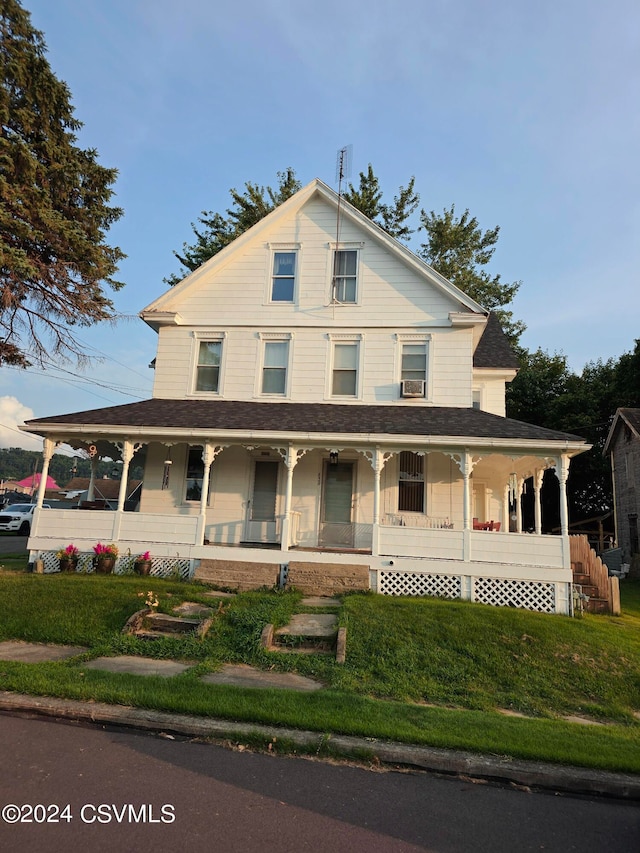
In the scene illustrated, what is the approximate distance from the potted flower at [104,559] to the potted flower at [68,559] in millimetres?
496

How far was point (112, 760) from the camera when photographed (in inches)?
188

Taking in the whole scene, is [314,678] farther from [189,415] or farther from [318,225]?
[318,225]

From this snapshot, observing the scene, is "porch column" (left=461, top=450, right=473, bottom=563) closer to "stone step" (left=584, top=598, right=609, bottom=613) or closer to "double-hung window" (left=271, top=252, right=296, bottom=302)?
"stone step" (left=584, top=598, right=609, bottom=613)

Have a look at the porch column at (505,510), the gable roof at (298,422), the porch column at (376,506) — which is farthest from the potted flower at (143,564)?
the porch column at (505,510)

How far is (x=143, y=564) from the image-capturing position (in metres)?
12.7

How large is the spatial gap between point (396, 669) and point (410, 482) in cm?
681

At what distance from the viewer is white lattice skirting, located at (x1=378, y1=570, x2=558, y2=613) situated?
37.8ft

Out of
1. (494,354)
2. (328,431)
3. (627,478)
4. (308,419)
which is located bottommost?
(328,431)

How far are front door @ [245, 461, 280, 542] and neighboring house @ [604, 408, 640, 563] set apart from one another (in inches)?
661

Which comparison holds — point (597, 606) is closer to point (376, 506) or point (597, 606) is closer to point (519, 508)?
point (519, 508)

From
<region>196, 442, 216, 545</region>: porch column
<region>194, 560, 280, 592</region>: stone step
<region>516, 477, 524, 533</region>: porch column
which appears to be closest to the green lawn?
<region>194, 560, 280, 592</region>: stone step

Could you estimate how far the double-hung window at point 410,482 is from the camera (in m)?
14.0

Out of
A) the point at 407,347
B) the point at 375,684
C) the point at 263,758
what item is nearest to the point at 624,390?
the point at 407,347

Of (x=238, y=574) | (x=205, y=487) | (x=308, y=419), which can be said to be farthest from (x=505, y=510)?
(x=205, y=487)
